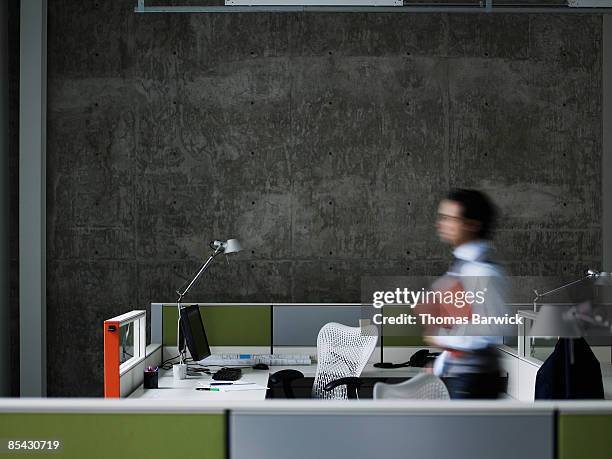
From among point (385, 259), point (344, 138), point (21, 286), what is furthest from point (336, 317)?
point (21, 286)

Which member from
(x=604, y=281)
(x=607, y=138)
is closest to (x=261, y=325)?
(x=604, y=281)

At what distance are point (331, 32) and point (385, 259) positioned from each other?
1636mm

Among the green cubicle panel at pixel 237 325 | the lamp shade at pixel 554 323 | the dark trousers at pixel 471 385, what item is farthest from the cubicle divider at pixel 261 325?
the dark trousers at pixel 471 385

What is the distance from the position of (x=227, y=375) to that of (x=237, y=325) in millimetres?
735

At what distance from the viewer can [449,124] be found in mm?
5164

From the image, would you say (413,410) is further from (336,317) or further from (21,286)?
(21,286)

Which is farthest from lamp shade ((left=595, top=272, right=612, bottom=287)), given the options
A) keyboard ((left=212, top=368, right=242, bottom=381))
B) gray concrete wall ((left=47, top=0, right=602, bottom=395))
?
keyboard ((left=212, top=368, right=242, bottom=381))

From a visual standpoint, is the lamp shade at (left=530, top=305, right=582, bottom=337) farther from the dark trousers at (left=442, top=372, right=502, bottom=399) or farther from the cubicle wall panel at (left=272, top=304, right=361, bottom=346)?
the cubicle wall panel at (left=272, top=304, right=361, bottom=346)

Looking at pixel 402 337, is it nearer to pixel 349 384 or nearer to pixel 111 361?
pixel 349 384

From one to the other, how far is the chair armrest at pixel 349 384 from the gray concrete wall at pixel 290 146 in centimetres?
156

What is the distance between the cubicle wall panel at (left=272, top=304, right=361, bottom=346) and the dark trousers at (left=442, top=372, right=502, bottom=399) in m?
2.08

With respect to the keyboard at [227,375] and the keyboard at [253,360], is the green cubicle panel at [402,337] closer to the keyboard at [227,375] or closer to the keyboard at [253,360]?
the keyboard at [253,360]

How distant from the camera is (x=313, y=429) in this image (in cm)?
153

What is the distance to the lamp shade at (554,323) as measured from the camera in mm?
3062
